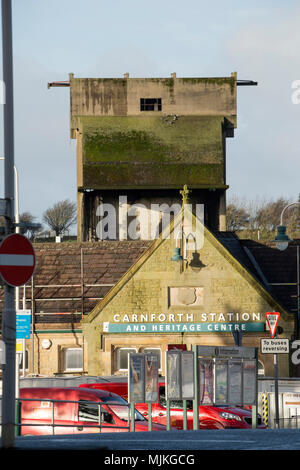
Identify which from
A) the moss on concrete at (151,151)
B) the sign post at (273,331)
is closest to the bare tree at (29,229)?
the moss on concrete at (151,151)

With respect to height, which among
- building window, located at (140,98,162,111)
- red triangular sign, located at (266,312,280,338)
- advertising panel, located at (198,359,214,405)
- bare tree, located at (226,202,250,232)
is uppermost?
building window, located at (140,98,162,111)

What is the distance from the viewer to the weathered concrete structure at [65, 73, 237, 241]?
61.0 meters

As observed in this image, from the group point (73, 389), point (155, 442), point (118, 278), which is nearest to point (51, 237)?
Result: point (118, 278)

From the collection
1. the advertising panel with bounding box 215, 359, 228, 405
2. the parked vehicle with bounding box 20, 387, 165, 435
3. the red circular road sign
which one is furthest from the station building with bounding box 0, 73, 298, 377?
the red circular road sign

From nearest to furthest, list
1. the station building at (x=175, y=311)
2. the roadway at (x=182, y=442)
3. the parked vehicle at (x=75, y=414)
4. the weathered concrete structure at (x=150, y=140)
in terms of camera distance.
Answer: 1. the roadway at (x=182, y=442)
2. the parked vehicle at (x=75, y=414)
3. the station building at (x=175, y=311)
4. the weathered concrete structure at (x=150, y=140)

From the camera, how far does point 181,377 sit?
938 inches

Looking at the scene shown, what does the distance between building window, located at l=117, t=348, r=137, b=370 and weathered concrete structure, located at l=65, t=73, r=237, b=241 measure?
1593cm

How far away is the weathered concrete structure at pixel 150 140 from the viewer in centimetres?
6103

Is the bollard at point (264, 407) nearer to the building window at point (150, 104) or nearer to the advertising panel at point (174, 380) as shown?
the advertising panel at point (174, 380)

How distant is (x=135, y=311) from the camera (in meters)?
44.0

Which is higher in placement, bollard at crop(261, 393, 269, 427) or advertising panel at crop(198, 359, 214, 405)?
advertising panel at crop(198, 359, 214, 405)

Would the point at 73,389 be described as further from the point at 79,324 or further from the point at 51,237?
the point at 51,237

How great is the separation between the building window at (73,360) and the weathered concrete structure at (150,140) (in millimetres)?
14685

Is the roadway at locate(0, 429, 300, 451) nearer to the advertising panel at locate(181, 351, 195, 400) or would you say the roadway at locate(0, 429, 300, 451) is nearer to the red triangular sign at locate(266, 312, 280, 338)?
the advertising panel at locate(181, 351, 195, 400)
